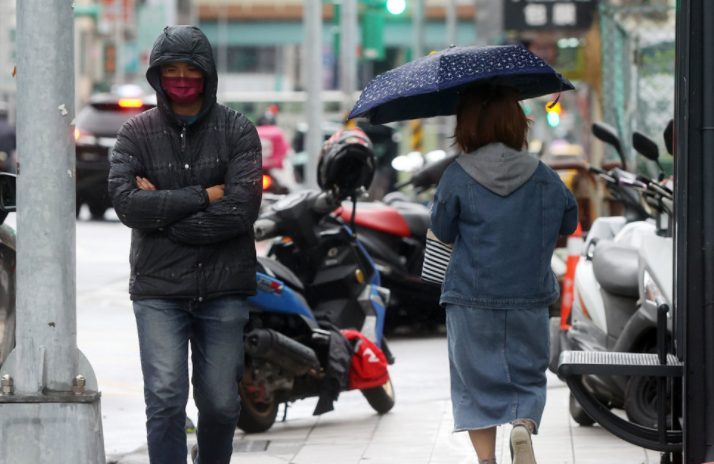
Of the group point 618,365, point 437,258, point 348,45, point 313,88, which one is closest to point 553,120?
point 313,88

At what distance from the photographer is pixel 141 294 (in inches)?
172

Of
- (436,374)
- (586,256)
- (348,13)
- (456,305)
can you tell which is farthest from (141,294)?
(348,13)

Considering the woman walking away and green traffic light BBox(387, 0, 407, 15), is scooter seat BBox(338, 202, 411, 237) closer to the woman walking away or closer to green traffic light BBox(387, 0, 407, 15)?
the woman walking away

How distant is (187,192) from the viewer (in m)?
4.35

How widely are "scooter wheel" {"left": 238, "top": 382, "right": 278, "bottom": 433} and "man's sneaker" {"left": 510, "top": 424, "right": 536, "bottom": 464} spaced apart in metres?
2.09

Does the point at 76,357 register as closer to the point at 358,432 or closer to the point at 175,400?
the point at 175,400

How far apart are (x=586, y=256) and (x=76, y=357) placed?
3341mm

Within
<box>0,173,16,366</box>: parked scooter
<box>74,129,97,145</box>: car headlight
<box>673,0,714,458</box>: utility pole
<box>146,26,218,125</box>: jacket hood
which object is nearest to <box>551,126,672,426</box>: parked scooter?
<box>673,0,714,458</box>: utility pole

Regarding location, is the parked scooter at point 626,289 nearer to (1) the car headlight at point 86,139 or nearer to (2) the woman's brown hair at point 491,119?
(2) the woman's brown hair at point 491,119

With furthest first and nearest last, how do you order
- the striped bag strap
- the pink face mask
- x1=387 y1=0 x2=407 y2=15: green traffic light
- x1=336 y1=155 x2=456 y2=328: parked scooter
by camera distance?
x1=387 y1=0 x2=407 y2=15: green traffic light, x1=336 y1=155 x2=456 y2=328: parked scooter, the striped bag strap, the pink face mask

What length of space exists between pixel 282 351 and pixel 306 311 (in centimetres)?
46

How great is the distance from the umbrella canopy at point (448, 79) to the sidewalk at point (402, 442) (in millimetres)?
1621

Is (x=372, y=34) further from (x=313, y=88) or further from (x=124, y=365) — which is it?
(x=124, y=365)

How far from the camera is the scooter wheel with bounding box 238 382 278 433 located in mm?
6191
